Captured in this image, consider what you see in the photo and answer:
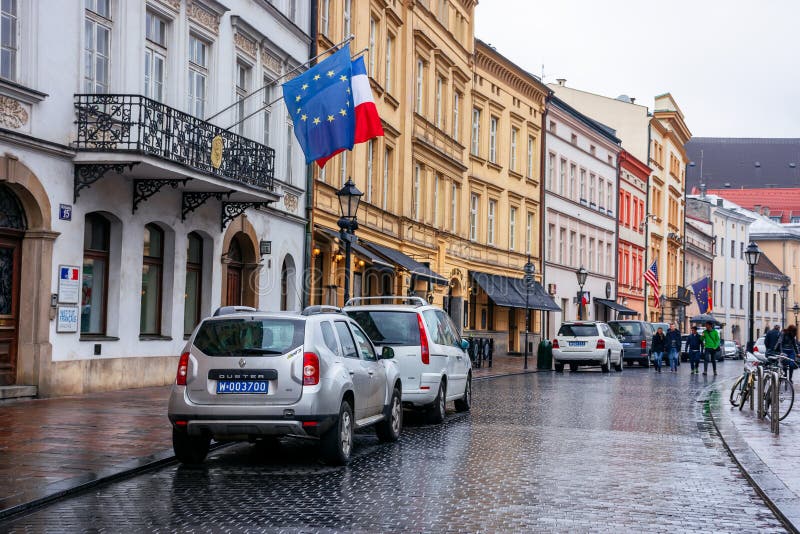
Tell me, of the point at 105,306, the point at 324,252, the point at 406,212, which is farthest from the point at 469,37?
the point at 105,306

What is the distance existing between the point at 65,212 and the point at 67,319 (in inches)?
66.7

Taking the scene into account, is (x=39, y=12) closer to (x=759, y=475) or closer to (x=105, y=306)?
(x=105, y=306)

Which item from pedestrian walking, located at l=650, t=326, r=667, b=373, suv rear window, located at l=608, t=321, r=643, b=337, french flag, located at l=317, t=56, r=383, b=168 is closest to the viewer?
french flag, located at l=317, t=56, r=383, b=168

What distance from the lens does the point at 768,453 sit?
1339 centimetres

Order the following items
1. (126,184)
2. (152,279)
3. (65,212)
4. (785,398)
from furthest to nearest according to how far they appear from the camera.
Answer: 1. (785,398)
2. (152,279)
3. (126,184)
4. (65,212)

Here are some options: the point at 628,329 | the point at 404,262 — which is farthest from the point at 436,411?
the point at 628,329

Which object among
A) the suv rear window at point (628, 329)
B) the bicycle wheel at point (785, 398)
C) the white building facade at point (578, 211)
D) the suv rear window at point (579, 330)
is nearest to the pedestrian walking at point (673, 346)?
the suv rear window at point (628, 329)

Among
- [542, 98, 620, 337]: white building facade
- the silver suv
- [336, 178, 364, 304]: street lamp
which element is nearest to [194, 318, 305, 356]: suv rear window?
the silver suv

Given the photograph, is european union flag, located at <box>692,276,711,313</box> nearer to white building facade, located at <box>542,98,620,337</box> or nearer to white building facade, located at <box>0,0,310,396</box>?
white building facade, located at <box>542,98,620,337</box>

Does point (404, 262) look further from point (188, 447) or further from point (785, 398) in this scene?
point (188, 447)

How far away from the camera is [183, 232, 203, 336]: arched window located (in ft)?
77.0

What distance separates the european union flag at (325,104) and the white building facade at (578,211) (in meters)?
32.7

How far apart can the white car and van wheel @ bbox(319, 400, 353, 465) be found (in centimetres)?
2720

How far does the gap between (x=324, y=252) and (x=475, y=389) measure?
6.73 meters
